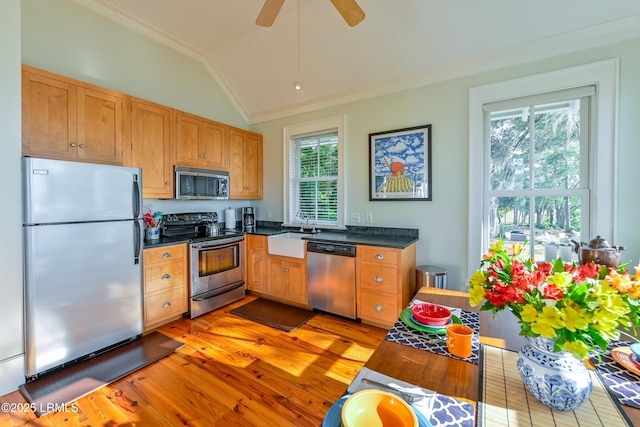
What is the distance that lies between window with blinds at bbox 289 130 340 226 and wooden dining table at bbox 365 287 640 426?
2.66 metres

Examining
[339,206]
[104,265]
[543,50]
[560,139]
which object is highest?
[543,50]

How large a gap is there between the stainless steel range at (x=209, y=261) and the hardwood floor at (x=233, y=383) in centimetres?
38

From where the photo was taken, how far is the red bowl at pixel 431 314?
1.12 meters

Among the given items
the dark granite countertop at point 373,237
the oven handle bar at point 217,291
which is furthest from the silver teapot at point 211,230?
the oven handle bar at point 217,291

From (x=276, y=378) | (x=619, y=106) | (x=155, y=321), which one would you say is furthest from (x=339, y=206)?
(x=619, y=106)

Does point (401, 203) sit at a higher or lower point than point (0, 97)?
lower

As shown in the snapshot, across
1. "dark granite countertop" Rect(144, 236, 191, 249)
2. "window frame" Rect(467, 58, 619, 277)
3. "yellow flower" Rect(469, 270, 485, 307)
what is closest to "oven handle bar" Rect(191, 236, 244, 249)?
"dark granite countertop" Rect(144, 236, 191, 249)

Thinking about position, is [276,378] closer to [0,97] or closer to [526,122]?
[0,97]

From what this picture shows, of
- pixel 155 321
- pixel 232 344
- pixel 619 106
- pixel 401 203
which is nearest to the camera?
pixel 619 106

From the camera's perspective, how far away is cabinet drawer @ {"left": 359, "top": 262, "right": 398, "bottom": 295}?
263 cm

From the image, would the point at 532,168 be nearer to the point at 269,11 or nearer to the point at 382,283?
the point at 382,283

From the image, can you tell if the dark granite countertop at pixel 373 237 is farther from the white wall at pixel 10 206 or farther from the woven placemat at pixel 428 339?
the white wall at pixel 10 206

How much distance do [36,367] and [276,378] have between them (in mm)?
1769

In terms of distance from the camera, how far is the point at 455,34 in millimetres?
2525
